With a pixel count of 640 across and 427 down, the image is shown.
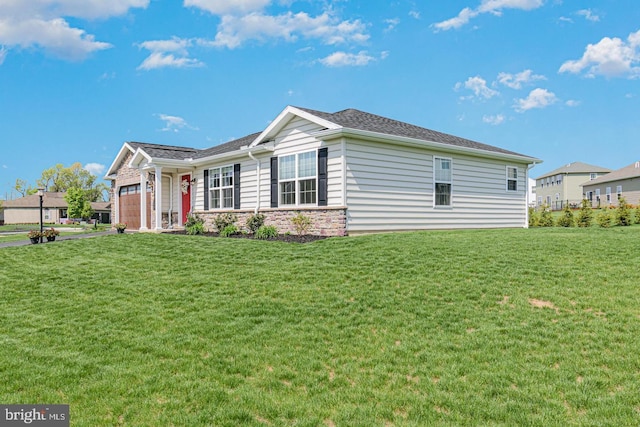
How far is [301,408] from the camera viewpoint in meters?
3.73

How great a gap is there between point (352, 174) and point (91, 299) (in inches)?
302

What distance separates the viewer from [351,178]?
42.1 ft

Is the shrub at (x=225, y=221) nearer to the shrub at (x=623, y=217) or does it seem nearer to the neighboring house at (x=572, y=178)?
the shrub at (x=623, y=217)

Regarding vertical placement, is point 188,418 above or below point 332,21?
below

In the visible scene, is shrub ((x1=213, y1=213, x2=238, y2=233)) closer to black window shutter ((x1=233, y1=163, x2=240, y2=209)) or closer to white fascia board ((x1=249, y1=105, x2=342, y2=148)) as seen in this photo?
black window shutter ((x1=233, y1=163, x2=240, y2=209))

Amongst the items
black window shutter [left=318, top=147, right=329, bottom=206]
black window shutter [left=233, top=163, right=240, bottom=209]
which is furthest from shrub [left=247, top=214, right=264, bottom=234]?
black window shutter [left=318, top=147, right=329, bottom=206]

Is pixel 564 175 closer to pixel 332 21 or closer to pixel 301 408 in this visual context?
pixel 332 21

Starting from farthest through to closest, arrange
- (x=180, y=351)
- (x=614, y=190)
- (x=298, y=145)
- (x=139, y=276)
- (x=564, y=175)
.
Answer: (x=564, y=175) → (x=614, y=190) → (x=298, y=145) → (x=139, y=276) → (x=180, y=351)

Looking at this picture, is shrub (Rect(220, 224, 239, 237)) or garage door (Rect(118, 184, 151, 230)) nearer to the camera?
shrub (Rect(220, 224, 239, 237))

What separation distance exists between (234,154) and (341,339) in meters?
12.3

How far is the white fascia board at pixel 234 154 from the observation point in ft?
49.4

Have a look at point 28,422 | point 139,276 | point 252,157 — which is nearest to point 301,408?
point 28,422

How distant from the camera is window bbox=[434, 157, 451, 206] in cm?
1523

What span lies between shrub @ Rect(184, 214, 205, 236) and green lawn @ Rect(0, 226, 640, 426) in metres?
7.21
